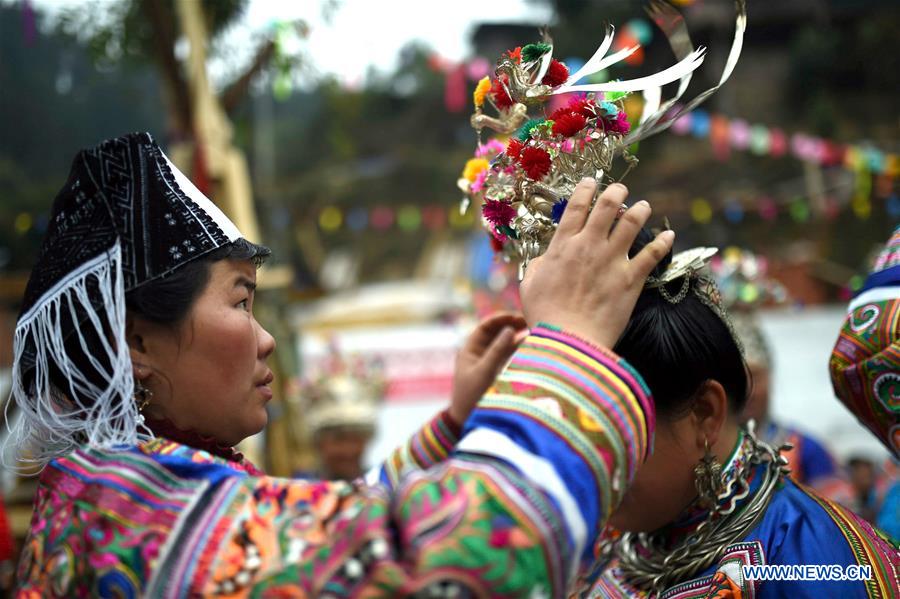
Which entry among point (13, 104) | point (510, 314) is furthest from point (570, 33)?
point (510, 314)

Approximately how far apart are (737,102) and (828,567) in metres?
29.7

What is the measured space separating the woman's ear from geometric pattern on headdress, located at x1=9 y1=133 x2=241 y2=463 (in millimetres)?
1002

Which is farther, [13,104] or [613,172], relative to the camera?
[13,104]

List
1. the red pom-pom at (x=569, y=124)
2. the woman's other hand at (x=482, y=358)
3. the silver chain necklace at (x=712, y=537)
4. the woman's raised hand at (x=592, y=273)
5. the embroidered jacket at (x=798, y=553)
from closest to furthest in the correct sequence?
the woman's raised hand at (x=592, y=273) → the red pom-pom at (x=569, y=124) → the embroidered jacket at (x=798, y=553) → the silver chain necklace at (x=712, y=537) → the woman's other hand at (x=482, y=358)

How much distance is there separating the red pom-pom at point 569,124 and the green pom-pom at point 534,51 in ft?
0.42

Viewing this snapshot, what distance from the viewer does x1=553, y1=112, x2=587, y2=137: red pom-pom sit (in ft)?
5.13

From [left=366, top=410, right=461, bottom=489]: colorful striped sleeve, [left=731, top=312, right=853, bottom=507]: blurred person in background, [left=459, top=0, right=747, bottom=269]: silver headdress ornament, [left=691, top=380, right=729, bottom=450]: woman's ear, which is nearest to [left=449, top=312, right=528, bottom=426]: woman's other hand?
[left=366, top=410, right=461, bottom=489]: colorful striped sleeve

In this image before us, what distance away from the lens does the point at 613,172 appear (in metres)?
1.73

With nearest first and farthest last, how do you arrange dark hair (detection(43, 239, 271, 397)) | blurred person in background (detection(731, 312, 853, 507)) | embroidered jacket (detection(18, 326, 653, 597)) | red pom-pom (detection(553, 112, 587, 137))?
embroidered jacket (detection(18, 326, 653, 597)) → dark hair (detection(43, 239, 271, 397)) → red pom-pom (detection(553, 112, 587, 137)) → blurred person in background (detection(731, 312, 853, 507))

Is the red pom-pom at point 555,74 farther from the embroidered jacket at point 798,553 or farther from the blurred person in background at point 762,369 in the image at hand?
the blurred person in background at point 762,369

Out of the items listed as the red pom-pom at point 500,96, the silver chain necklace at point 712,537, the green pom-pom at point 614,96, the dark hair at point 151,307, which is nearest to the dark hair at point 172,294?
the dark hair at point 151,307

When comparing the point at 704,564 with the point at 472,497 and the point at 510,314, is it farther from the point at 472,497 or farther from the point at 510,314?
the point at 472,497

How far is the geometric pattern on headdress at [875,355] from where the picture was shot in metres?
1.95

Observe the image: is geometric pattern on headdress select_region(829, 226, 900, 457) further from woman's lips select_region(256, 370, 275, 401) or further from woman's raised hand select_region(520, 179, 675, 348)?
woman's lips select_region(256, 370, 275, 401)
